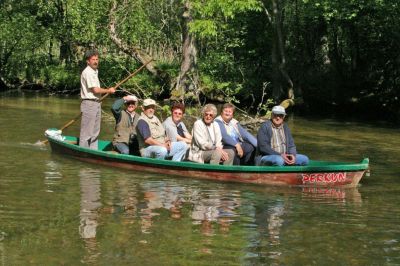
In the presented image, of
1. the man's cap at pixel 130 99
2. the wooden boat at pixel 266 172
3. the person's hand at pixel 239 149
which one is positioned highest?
the man's cap at pixel 130 99

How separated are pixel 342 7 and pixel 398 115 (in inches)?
188

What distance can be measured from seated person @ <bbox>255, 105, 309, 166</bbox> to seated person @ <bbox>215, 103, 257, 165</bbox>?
0.59 meters

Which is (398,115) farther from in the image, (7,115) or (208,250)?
(208,250)

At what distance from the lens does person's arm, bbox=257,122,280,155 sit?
1094 centimetres

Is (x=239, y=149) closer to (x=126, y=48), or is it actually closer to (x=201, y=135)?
(x=201, y=135)

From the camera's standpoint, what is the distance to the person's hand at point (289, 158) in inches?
433

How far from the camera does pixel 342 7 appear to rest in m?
24.1

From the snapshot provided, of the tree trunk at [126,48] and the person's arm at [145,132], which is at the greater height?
the tree trunk at [126,48]

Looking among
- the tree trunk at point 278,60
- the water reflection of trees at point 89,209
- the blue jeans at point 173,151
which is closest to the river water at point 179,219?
the water reflection of trees at point 89,209

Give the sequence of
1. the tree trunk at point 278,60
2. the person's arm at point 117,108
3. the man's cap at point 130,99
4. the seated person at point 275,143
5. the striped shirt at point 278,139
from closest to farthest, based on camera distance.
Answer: the seated person at point 275,143, the striped shirt at point 278,139, the man's cap at point 130,99, the person's arm at point 117,108, the tree trunk at point 278,60

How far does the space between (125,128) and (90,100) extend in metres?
0.88

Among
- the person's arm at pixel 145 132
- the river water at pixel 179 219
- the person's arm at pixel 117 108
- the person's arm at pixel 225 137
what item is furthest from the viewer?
the person's arm at pixel 117 108

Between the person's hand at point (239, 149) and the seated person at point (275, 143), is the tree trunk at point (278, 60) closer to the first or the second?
the person's hand at point (239, 149)

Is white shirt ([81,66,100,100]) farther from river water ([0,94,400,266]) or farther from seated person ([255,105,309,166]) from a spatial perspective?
seated person ([255,105,309,166])
